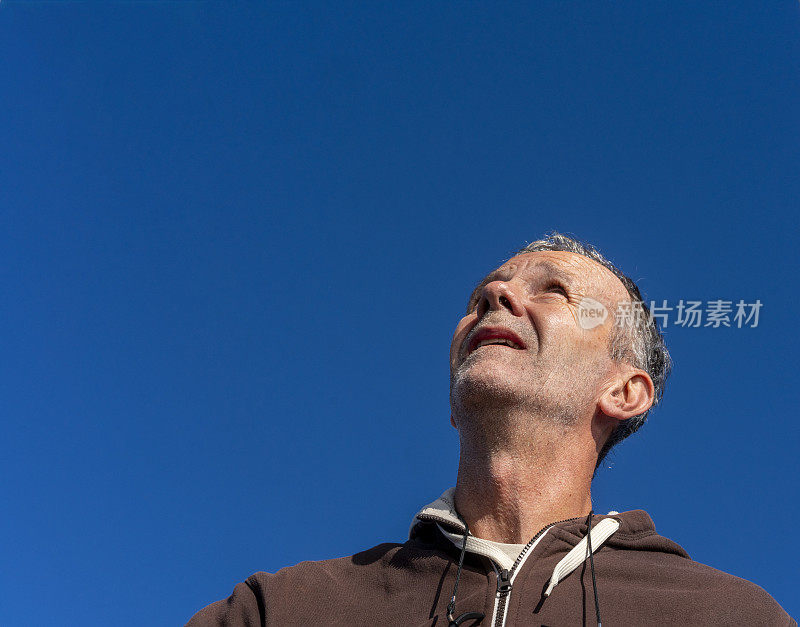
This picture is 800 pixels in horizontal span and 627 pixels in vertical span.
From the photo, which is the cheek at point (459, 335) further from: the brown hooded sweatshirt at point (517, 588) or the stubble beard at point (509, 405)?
the brown hooded sweatshirt at point (517, 588)

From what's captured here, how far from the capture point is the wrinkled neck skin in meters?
4.30

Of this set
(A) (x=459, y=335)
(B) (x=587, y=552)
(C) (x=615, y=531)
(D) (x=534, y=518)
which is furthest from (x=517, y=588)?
(A) (x=459, y=335)

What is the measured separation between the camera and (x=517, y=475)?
438 centimetres

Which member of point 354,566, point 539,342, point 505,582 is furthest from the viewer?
point 539,342

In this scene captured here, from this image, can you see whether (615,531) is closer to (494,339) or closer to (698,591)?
(698,591)

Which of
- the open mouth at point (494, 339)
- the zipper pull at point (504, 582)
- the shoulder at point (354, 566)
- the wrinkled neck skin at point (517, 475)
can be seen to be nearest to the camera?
the zipper pull at point (504, 582)

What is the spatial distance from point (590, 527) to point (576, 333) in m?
1.30

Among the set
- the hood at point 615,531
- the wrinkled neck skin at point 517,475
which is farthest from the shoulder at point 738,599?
the wrinkled neck skin at point 517,475

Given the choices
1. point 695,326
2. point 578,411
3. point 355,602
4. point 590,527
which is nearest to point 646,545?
point 590,527

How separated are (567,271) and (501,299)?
1.89ft

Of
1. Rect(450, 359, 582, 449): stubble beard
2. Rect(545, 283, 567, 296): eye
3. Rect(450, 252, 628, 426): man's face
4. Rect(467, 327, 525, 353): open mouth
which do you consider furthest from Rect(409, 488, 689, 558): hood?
Rect(545, 283, 567, 296): eye

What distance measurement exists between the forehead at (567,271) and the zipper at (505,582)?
1.86 m

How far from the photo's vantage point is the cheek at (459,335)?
5090 millimetres

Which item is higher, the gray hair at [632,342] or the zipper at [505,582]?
the gray hair at [632,342]
